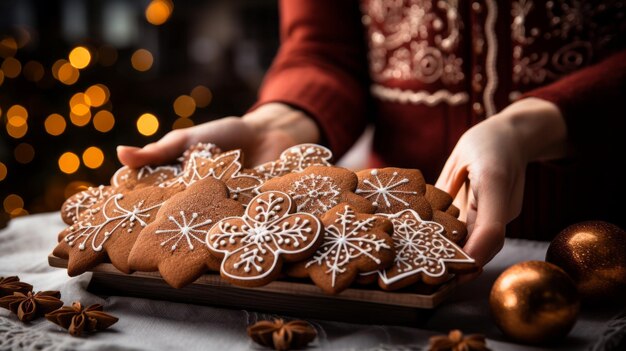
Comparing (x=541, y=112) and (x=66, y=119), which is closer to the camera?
(x=541, y=112)

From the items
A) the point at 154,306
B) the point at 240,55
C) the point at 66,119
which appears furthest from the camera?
the point at 240,55

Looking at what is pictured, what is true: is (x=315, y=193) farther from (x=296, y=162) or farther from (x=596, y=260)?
(x=596, y=260)

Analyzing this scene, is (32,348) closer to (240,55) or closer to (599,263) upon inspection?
(599,263)

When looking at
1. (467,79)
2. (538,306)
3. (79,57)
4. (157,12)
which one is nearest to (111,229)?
(538,306)

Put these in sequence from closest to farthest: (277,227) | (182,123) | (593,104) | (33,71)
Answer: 1. (277,227)
2. (593,104)
3. (33,71)
4. (182,123)

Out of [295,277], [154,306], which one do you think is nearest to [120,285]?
[154,306]
